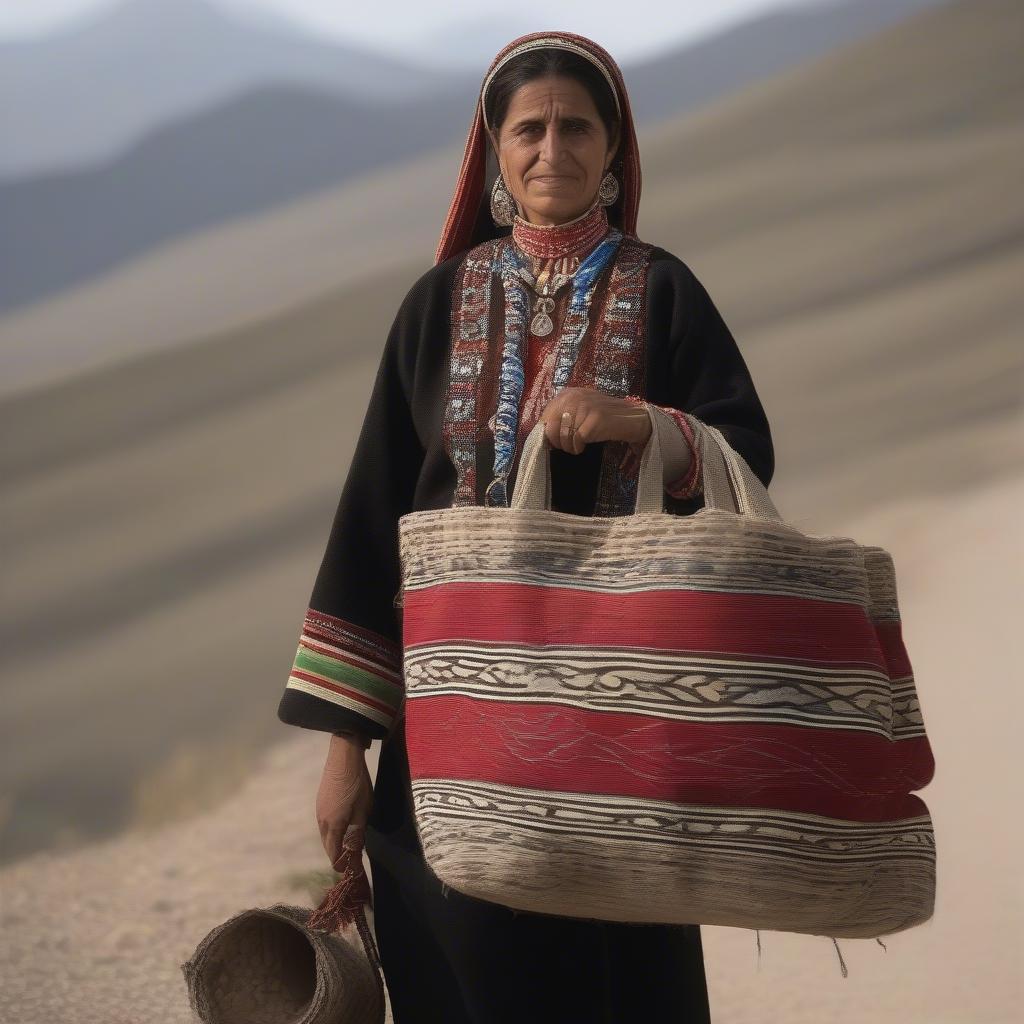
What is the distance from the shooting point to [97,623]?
6.84 metres

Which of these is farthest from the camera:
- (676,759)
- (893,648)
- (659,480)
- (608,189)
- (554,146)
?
(608,189)

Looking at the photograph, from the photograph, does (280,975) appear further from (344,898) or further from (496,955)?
(496,955)

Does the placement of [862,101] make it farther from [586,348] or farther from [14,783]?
[586,348]

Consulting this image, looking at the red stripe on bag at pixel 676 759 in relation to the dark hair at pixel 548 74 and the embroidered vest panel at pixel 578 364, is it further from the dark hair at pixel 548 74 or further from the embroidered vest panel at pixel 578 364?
the dark hair at pixel 548 74

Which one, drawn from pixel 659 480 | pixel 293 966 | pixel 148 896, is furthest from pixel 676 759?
pixel 148 896

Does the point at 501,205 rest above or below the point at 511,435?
above

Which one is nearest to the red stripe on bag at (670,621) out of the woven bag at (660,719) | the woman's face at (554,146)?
the woven bag at (660,719)

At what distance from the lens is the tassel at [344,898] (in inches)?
74.7

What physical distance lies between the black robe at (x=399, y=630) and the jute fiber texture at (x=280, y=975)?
0.28 feet

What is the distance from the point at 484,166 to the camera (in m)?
2.07

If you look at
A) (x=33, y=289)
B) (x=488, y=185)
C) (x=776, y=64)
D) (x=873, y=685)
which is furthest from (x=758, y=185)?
(x=873, y=685)

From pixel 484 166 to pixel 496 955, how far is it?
991 millimetres

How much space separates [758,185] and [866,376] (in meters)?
1.17

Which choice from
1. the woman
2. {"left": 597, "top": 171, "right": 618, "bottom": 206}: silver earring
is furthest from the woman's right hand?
{"left": 597, "top": 171, "right": 618, "bottom": 206}: silver earring
